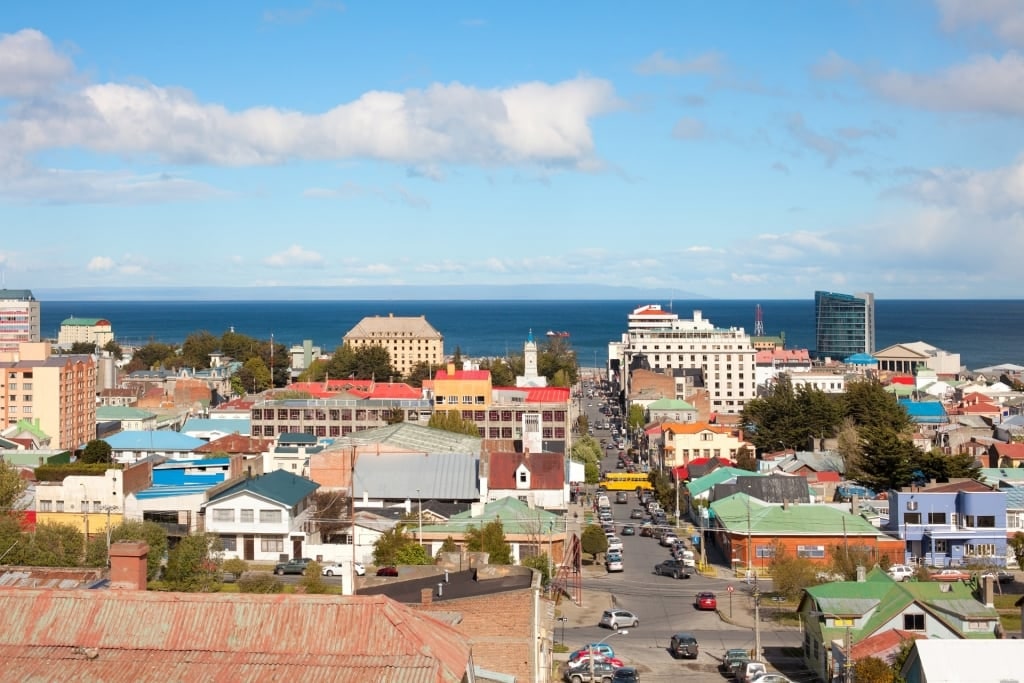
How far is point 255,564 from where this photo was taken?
47812mm

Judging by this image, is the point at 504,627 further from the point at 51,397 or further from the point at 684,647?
the point at 51,397

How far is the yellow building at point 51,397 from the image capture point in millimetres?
78125

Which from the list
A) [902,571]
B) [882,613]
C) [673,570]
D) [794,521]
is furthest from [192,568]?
[902,571]

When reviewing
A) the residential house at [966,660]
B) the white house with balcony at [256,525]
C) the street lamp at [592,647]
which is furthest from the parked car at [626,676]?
the white house with balcony at [256,525]

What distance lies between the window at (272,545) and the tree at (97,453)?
2169 cm

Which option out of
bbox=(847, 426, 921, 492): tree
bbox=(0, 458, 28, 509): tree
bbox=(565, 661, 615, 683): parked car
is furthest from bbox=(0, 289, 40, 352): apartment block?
bbox=(565, 661, 615, 683): parked car

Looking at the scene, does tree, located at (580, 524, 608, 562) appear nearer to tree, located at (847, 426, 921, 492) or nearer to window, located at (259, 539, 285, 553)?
window, located at (259, 539, 285, 553)

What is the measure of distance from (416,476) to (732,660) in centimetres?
2553

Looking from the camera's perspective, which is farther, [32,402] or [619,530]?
[32,402]

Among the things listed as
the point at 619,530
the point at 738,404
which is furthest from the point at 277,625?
the point at 738,404

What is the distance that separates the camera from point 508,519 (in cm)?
5034

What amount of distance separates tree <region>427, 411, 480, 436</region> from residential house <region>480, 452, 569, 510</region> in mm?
11535

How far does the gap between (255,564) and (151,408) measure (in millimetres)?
49266

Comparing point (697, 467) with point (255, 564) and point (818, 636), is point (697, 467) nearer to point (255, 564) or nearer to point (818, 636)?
point (255, 564)
